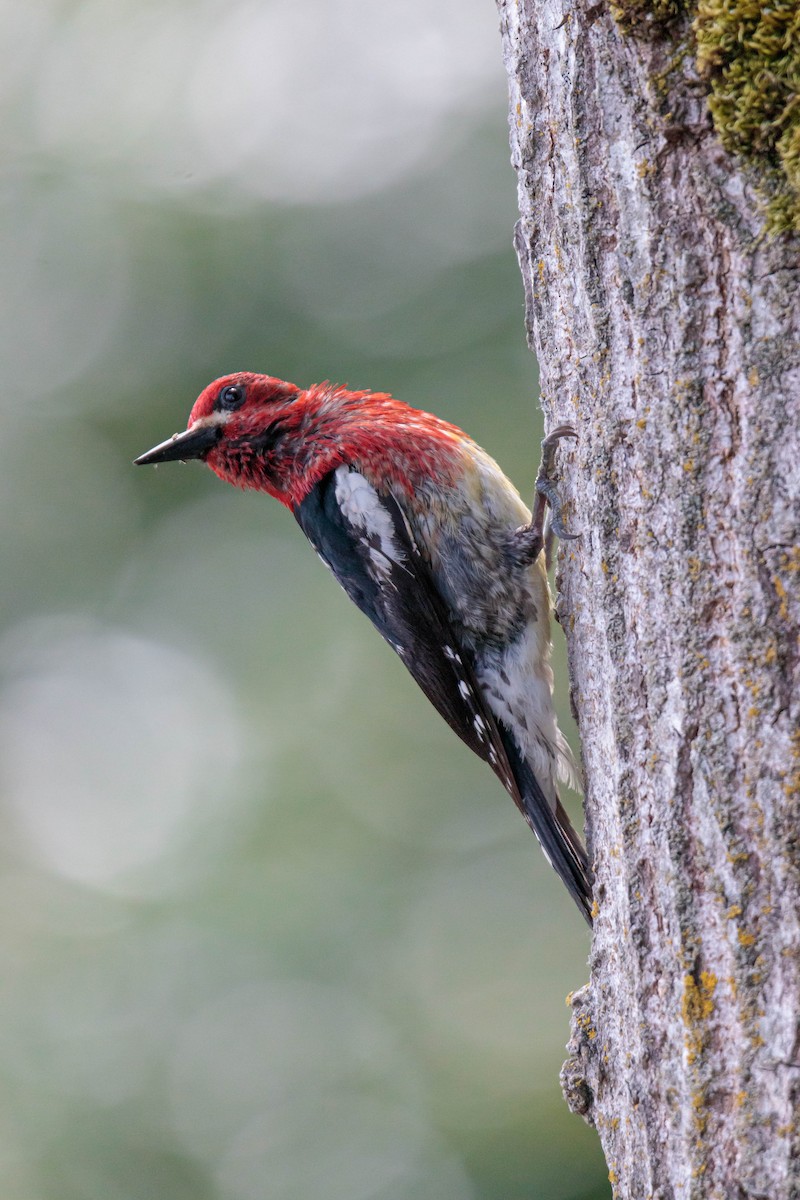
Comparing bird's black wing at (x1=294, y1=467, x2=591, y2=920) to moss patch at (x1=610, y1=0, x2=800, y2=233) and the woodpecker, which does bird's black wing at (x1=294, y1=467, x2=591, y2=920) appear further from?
moss patch at (x1=610, y1=0, x2=800, y2=233)

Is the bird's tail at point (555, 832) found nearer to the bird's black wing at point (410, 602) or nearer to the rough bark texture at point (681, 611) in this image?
the bird's black wing at point (410, 602)

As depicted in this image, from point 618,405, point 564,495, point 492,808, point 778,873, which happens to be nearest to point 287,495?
point 564,495

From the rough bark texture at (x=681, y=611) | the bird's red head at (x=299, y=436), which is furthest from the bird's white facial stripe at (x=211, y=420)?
the rough bark texture at (x=681, y=611)

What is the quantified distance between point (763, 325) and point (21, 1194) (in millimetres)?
5146

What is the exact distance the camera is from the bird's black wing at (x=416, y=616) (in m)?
3.13

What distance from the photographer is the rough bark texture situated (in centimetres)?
159

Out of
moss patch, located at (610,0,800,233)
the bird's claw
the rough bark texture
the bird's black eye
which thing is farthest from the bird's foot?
the bird's black eye

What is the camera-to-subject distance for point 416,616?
322 centimetres

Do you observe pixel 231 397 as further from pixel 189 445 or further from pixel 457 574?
pixel 457 574

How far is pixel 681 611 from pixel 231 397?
7.18 ft

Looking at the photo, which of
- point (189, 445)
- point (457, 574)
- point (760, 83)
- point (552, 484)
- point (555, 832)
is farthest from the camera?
point (189, 445)

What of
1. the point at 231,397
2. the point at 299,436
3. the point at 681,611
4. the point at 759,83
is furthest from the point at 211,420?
the point at 759,83

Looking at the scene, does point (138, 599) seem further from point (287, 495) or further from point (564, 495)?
point (564, 495)

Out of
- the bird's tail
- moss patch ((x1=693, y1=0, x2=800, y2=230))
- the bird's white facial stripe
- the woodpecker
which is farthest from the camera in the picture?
the bird's white facial stripe
